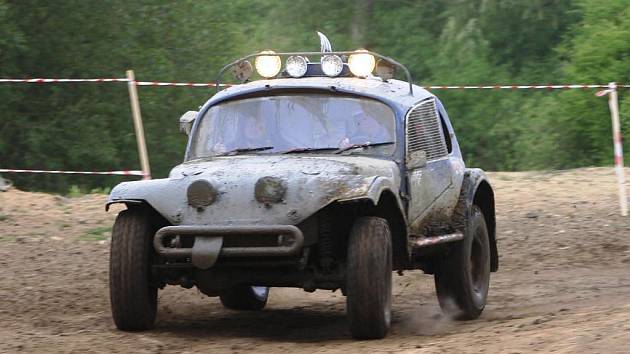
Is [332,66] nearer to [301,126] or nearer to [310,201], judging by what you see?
[301,126]

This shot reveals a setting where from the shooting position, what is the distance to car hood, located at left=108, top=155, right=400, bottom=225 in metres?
7.86

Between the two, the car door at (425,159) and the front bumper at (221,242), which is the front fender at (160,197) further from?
the car door at (425,159)

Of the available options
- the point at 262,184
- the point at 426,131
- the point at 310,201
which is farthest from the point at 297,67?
the point at 310,201

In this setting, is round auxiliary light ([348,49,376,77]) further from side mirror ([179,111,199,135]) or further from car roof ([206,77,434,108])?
side mirror ([179,111,199,135])

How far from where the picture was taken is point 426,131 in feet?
31.4

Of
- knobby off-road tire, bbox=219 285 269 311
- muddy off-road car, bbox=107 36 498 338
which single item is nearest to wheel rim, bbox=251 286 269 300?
knobby off-road tire, bbox=219 285 269 311

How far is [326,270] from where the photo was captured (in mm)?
8195

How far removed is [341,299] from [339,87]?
2.51 m

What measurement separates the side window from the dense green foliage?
14963 mm

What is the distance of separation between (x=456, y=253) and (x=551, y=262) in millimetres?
3520

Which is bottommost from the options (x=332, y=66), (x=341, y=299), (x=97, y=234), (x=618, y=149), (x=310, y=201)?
(x=341, y=299)

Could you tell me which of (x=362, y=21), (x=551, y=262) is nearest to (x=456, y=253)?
(x=551, y=262)

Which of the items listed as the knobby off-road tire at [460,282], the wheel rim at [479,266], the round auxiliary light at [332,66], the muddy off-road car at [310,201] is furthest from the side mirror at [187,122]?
the wheel rim at [479,266]

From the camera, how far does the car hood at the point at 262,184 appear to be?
25.8ft
